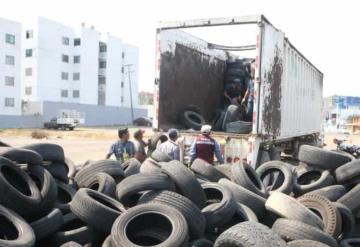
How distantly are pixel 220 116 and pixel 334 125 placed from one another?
50.6 m

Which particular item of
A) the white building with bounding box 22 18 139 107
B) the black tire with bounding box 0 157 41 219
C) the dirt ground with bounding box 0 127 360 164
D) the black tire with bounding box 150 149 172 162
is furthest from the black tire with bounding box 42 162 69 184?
the white building with bounding box 22 18 139 107

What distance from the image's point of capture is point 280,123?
10.7 m

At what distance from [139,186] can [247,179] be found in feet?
5.39

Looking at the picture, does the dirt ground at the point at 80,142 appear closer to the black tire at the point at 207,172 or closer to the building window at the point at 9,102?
the black tire at the point at 207,172

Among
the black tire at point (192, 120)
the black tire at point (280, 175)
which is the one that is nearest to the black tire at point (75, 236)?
the black tire at point (280, 175)

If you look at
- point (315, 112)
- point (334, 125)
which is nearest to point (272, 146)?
point (315, 112)

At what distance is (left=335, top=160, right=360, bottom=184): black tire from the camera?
6480mm

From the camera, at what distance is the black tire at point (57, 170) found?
5.87 metres

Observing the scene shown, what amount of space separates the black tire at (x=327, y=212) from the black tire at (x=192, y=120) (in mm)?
4817

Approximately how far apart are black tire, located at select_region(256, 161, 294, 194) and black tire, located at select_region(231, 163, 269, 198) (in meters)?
0.31

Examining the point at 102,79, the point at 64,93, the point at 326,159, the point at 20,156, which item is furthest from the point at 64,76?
the point at 20,156

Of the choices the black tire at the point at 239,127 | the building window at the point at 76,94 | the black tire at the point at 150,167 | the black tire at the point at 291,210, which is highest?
the building window at the point at 76,94

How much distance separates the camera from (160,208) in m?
4.35

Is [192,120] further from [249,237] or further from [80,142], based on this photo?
[80,142]
